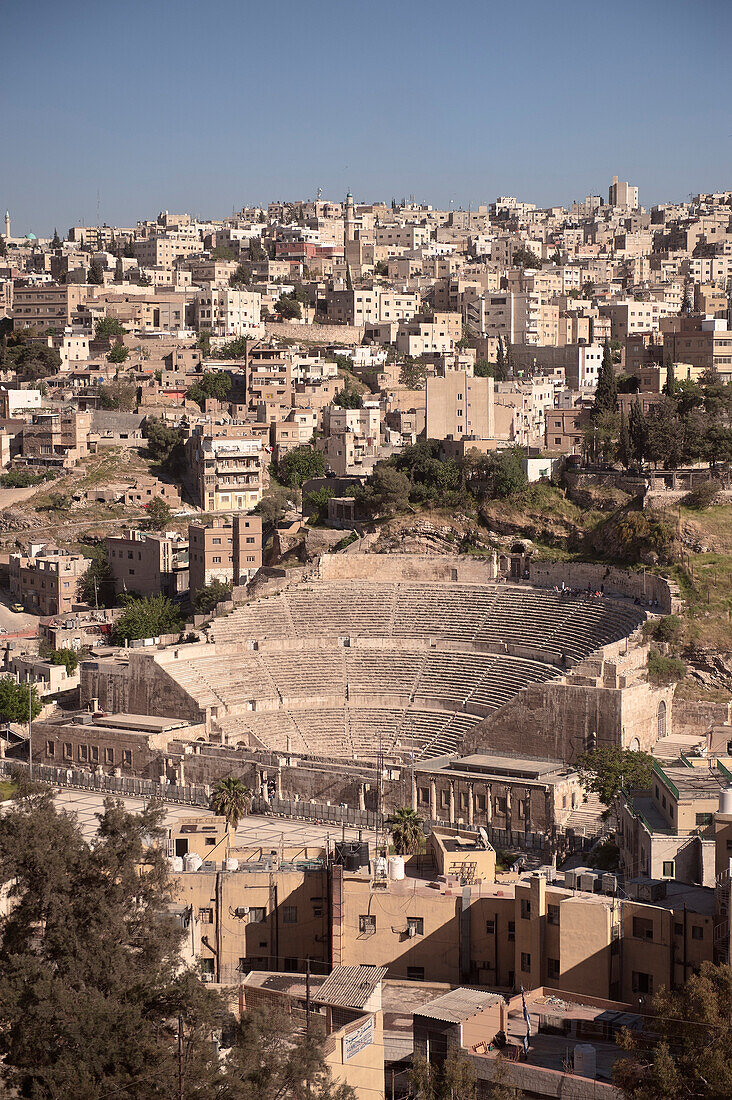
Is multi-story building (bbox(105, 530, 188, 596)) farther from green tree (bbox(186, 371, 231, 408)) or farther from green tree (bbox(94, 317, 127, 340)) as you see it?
green tree (bbox(94, 317, 127, 340))

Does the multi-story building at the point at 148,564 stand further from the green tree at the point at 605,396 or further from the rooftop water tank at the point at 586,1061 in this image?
the rooftop water tank at the point at 586,1061

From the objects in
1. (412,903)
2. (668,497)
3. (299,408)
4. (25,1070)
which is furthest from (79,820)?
(299,408)

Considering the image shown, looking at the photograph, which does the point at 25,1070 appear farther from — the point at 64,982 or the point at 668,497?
the point at 668,497

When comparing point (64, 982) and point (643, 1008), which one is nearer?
point (64, 982)

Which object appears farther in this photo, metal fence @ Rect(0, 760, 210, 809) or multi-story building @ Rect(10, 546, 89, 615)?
multi-story building @ Rect(10, 546, 89, 615)

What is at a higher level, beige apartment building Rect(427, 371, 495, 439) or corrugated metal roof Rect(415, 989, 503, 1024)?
beige apartment building Rect(427, 371, 495, 439)

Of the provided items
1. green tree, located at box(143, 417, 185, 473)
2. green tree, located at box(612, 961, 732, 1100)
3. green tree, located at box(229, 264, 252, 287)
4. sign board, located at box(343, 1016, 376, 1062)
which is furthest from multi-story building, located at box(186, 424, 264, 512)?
green tree, located at box(612, 961, 732, 1100)
